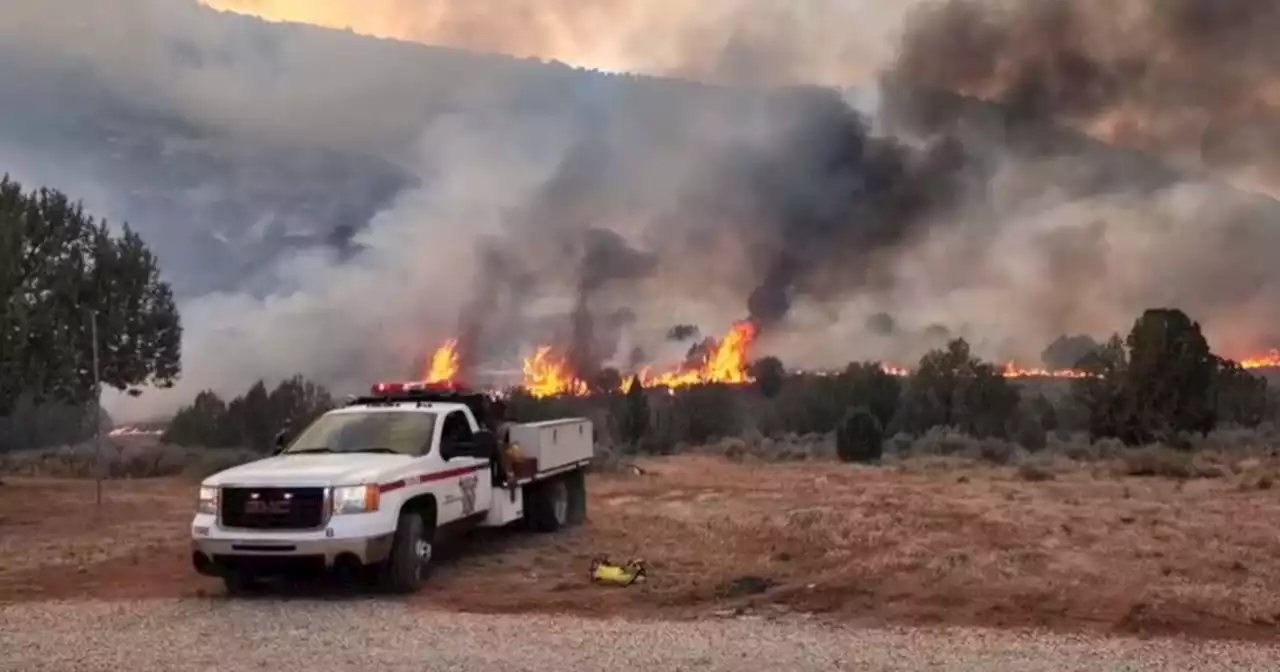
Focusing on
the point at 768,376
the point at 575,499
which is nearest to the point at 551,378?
the point at 768,376

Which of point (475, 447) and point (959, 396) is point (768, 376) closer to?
point (959, 396)

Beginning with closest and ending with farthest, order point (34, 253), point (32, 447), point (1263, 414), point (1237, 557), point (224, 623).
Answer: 1. point (224, 623)
2. point (1237, 557)
3. point (34, 253)
4. point (32, 447)
5. point (1263, 414)

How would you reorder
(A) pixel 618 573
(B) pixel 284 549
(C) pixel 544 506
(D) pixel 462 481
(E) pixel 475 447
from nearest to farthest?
(B) pixel 284 549 → (A) pixel 618 573 → (D) pixel 462 481 → (E) pixel 475 447 → (C) pixel 544 506

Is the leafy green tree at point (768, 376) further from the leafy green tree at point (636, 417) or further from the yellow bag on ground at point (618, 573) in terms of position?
the yellow bag on ground at point (618, 573)

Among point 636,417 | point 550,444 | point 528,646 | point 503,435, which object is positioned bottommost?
point 528,646

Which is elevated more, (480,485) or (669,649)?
(480,485)

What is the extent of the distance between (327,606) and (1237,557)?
9.79m

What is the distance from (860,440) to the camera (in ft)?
119

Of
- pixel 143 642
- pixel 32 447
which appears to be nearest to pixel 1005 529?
pixel 143 642

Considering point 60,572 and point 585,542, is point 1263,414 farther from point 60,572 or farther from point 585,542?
point 60,572

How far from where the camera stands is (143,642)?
9.34 m

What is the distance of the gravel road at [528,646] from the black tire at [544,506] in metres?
5.44

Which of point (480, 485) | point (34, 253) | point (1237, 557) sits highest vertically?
point (34, 253)

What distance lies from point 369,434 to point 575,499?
4644mm
